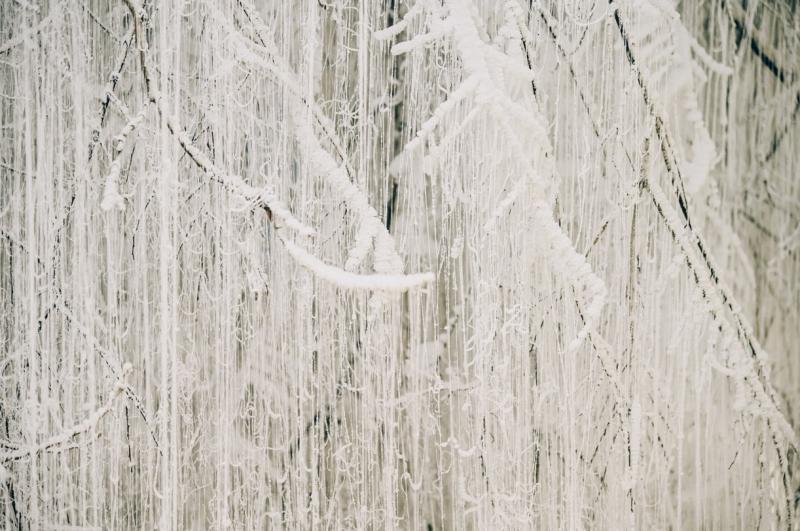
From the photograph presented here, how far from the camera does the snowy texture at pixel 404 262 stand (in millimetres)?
1031

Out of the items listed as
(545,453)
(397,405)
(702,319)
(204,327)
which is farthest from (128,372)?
(702,319)

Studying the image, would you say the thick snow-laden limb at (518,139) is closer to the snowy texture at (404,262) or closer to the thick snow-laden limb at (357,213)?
the snowy texture at (404,262)

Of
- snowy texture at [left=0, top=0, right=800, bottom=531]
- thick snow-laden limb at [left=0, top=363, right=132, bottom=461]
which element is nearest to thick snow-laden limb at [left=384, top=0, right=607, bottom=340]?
snowy texture at [left=0, top=0, right=800, bottom=531]

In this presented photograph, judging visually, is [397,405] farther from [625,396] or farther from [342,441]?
[625,396]

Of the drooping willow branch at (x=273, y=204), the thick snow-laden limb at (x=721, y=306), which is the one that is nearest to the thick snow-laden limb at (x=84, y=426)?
the drooping willow branch at (x=273, y=204)

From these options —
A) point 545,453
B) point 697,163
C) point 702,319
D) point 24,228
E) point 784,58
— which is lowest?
point 545,453

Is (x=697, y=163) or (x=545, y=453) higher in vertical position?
(x=697, y=163)

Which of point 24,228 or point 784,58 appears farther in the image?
point 24,228

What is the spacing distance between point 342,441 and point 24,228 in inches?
37.9

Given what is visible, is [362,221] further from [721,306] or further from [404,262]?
[721,306]

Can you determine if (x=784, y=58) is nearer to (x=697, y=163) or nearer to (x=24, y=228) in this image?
(x=697, y=163)

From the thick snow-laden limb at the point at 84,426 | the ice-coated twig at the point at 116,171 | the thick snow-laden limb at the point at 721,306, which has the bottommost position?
the thick snow-laden limb at the point at 84,426

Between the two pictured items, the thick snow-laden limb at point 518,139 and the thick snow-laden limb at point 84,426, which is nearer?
the thick snow-laden limb at point 518,139

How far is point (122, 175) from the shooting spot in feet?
3.64
